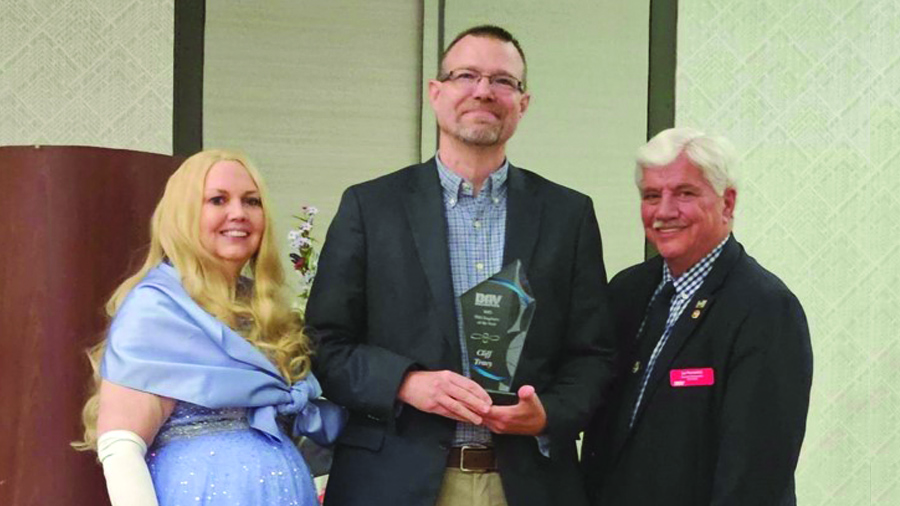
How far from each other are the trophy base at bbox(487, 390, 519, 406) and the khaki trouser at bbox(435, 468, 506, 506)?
0.55ft

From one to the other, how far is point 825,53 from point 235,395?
2.87 meters

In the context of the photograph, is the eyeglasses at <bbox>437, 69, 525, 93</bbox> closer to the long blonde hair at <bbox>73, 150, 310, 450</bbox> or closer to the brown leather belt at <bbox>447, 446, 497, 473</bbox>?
the long blonde hair at <bbox>73, 150, 310, 450</bbox>

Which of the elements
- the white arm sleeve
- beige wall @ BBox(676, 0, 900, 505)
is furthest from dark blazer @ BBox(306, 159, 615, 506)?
beige wall @ BBox(676, 0, 900, 505)

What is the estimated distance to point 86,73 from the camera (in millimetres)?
3842

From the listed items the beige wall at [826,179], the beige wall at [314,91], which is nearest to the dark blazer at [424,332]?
the beige wall at [314,91]

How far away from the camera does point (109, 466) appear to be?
201cm

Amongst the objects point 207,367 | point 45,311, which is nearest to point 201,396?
point 207,367

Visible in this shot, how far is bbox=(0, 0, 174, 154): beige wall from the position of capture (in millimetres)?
3816

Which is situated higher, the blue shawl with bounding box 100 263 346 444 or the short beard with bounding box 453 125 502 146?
the short beard with bounding box 453 125 502 146

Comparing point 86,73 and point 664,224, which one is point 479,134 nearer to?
point 664,224

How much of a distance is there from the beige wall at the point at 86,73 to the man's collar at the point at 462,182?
168 cm

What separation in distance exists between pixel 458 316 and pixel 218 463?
527 mm

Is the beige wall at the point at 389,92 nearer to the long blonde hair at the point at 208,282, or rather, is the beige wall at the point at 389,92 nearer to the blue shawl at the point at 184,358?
the long blonde hair at the point at 208,282

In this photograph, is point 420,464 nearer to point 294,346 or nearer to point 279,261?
point 294,346
